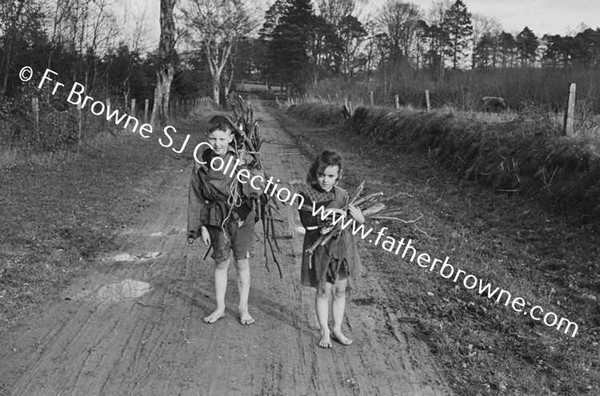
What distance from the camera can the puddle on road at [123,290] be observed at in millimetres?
→ 4902

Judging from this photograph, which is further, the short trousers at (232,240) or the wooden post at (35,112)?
the wooden post at (35,112)

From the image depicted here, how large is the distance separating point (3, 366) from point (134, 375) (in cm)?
86

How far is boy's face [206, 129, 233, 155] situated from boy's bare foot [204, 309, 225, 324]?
130 cm

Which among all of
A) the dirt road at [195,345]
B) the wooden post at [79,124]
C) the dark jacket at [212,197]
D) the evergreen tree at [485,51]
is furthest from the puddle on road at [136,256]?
the evergreen tree at [485,51]

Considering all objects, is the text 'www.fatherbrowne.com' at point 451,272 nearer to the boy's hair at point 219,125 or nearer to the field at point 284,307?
the field at point 284,307

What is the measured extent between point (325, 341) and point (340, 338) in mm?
124

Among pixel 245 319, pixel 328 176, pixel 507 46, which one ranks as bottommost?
pixel 245 319

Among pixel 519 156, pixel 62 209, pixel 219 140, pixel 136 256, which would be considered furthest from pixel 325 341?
pixel 519 156

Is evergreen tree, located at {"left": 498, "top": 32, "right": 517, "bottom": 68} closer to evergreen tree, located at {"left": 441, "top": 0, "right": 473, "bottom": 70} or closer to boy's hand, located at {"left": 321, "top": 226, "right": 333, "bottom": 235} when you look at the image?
evergreen tree, located at {"left": 441, "top": 0, "right": 473, "bottom": 70}

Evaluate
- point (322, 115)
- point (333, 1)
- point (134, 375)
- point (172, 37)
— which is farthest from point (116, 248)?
point (333, 1)

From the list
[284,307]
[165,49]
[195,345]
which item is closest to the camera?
[195,345]

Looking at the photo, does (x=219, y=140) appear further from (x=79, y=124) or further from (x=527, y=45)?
(x=527, y=45)

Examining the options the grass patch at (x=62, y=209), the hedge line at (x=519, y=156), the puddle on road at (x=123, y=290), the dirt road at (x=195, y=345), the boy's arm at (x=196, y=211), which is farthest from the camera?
the hedge line at (x=519, y=156)

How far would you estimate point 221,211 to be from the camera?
13.8 ft
